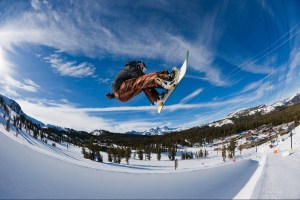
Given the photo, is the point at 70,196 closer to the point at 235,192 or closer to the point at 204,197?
the point at 204,197

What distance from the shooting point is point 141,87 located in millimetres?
8875

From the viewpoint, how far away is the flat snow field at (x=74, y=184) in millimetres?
4602

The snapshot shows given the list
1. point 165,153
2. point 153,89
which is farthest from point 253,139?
point 153,89

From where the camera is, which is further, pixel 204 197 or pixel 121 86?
pixel 121 86

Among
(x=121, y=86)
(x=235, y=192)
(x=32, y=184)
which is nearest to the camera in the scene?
(x=32, y=184)

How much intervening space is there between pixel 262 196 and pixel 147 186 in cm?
347

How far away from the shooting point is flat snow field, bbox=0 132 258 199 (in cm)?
460

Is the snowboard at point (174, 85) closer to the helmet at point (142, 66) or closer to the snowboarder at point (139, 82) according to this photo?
the snowboarder at point (139, 82)

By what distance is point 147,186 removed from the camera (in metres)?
6.49

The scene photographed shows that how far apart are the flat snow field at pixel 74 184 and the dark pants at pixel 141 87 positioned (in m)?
3.36

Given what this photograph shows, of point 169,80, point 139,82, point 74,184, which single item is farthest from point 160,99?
point 74,184

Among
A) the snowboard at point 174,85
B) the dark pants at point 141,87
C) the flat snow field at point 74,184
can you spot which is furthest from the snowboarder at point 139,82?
the flat snow field at point 74,184

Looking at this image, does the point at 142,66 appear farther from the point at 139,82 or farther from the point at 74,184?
the point at 74,184

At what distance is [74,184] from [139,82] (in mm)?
4506
